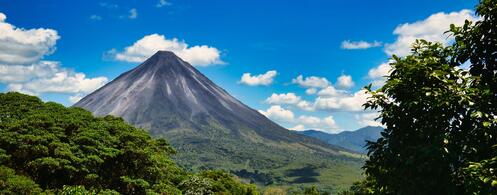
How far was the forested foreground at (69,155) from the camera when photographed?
24.8 meters

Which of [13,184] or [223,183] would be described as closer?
[13,184]

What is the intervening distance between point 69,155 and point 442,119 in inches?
865

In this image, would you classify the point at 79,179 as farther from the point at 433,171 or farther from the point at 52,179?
the point at 433,171

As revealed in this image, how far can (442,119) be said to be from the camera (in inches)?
403

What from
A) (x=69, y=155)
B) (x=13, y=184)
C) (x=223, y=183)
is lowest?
(x=223, y=183)

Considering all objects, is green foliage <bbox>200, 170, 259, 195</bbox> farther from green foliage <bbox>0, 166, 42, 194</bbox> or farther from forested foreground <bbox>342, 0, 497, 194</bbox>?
forested foreground <bbox>342, 0, 497, 194</bbox>

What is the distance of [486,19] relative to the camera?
10.9 m

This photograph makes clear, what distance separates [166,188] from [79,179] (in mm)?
7014

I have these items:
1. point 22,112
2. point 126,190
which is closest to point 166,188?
point 126,190

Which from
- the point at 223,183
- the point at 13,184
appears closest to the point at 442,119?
the point at 13,184

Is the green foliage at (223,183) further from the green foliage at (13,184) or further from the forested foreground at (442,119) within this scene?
the forested foreground at (442,119)

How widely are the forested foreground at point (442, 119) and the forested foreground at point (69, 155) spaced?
54.6 feet

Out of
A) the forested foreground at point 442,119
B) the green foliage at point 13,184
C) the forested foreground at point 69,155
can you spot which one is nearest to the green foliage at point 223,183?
the forested foreground at point 69,155

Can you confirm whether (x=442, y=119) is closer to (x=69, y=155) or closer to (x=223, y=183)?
(x=69, y=155)
